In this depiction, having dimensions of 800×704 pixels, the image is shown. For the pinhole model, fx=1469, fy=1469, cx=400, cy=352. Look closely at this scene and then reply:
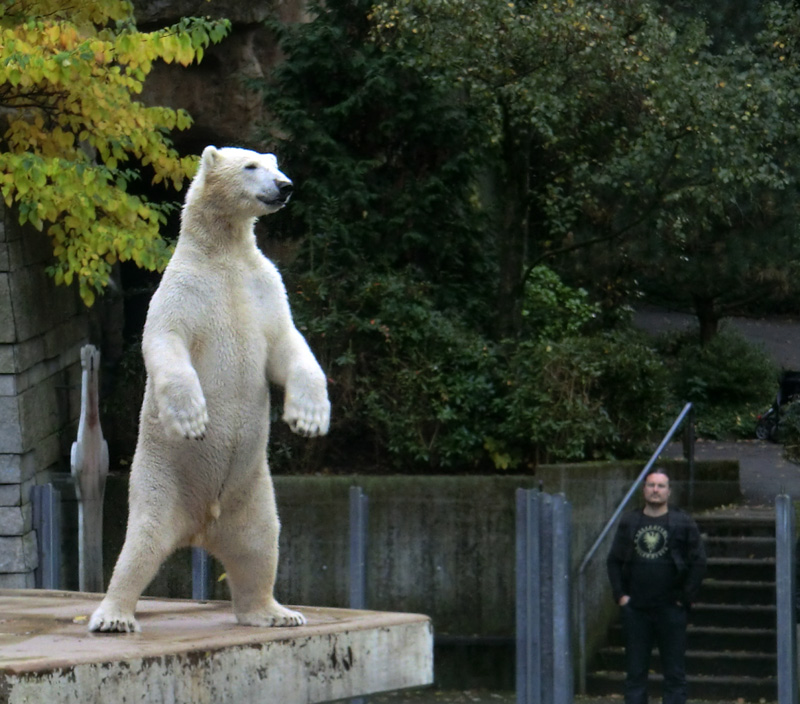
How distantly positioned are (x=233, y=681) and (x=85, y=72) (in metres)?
5.53

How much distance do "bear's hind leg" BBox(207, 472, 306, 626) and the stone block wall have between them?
4.90m

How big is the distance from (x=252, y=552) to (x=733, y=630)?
13.5 ft

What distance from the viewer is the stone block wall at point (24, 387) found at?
9734 mm

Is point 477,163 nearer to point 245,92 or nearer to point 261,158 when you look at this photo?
point 245,92

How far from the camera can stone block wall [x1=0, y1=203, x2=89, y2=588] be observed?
383 inches

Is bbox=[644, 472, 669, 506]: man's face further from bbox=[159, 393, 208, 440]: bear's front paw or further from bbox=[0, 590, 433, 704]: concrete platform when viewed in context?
bbox=[159, 393, 208, 440]: bear's front paw

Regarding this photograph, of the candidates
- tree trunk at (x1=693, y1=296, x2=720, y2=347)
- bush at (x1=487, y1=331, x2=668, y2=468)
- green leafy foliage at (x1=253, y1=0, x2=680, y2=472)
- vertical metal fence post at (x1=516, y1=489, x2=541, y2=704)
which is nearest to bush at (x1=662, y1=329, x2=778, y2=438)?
tree trunk at (x1=693, y1=296, x2=720, y2=347)

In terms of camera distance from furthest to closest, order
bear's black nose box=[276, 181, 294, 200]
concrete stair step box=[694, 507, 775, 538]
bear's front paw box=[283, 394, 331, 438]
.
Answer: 1. concrete stair step box=[694, 507, 775, 538]
2. bear's black nose box=[276, 181, 294, 200]
3. bear's front paw box=[283, 394, 331, 438]

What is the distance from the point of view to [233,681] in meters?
4.69

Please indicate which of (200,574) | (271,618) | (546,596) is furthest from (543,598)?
(271,618)

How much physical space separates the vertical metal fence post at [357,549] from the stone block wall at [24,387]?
2.34 metres

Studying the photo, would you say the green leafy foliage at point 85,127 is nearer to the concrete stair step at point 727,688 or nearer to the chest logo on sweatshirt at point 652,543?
the chest logo on sweatshirt at point 652,543

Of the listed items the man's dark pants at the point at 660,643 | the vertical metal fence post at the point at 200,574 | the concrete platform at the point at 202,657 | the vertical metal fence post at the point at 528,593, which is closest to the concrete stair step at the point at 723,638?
the man's dark pants at the point at 660,643

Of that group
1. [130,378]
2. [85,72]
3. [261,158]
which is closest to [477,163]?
[130,378]
